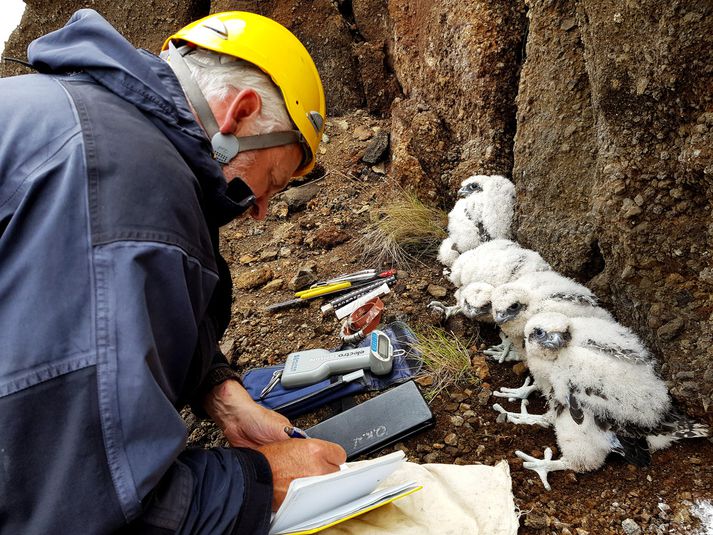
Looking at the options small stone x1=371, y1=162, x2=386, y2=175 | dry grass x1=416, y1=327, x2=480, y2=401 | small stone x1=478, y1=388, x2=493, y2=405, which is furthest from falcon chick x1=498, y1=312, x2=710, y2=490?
small stone x1=371, y1=162, x2=386, y2=175

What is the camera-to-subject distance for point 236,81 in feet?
6.96

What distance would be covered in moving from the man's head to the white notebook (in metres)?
1.22

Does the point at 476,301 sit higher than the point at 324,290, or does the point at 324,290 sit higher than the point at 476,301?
the point at 476,301

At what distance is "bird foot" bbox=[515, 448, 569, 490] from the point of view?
99.4 inches

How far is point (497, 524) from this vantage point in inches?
87.5

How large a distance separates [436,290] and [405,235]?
77cm

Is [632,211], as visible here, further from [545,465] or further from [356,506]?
[356,506]

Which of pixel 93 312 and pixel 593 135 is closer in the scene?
pixel 93 312

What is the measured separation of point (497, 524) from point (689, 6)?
2.37 meters

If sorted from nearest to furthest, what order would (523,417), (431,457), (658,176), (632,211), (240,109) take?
1. (240,109)
2. (658,176)
3. (632,211)
4. (431,457)
5. (523,417)

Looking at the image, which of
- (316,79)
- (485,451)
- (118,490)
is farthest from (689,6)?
(118,490)

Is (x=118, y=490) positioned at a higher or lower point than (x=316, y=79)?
lower

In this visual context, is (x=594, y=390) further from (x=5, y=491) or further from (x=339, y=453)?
(x=5, y=491)

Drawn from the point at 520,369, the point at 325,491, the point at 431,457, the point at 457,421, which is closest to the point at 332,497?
the point at 325,491
